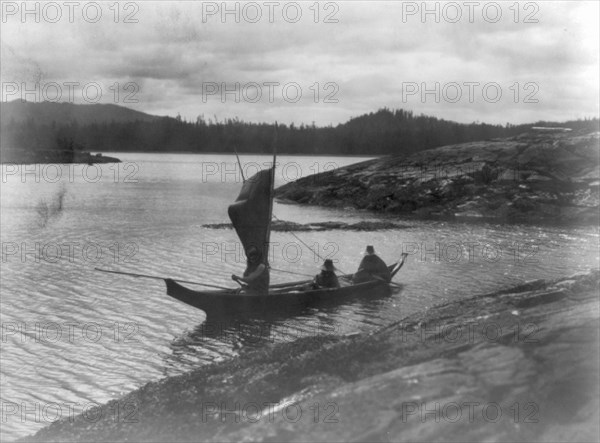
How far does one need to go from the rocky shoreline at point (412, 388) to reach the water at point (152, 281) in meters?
3.85

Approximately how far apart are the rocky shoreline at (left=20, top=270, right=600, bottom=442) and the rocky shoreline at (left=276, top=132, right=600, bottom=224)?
149ft

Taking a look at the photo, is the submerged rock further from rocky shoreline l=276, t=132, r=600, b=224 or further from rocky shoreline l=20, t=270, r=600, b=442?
rocky shoreline l=20, t=270, r=600, b=442

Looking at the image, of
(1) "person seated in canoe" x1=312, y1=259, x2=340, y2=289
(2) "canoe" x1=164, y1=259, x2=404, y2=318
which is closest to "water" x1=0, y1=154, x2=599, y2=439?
(2) "canoe" x1=164, y1=259, x2=404, y2=318

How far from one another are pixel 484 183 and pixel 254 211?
4560cm

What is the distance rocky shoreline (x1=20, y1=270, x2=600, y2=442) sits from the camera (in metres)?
7.82

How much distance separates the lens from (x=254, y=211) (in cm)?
2164

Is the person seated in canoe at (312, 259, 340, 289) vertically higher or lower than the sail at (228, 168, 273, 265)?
lower

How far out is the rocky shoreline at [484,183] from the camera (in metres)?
57.4

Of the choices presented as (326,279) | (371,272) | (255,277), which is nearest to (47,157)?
(371,272)

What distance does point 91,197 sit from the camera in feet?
241

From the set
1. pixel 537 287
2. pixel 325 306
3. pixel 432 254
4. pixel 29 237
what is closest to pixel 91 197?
pixel 29 237

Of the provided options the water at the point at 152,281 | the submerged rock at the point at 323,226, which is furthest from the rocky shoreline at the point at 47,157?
the submerged rock at the point at 323,226

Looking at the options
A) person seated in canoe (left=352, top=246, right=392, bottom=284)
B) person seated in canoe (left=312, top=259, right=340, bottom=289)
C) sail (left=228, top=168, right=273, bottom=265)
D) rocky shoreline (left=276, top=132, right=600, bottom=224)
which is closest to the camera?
sail (left=228, top=168, right=273, bottom=265)

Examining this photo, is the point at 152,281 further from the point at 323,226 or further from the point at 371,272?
the point at 323,226
